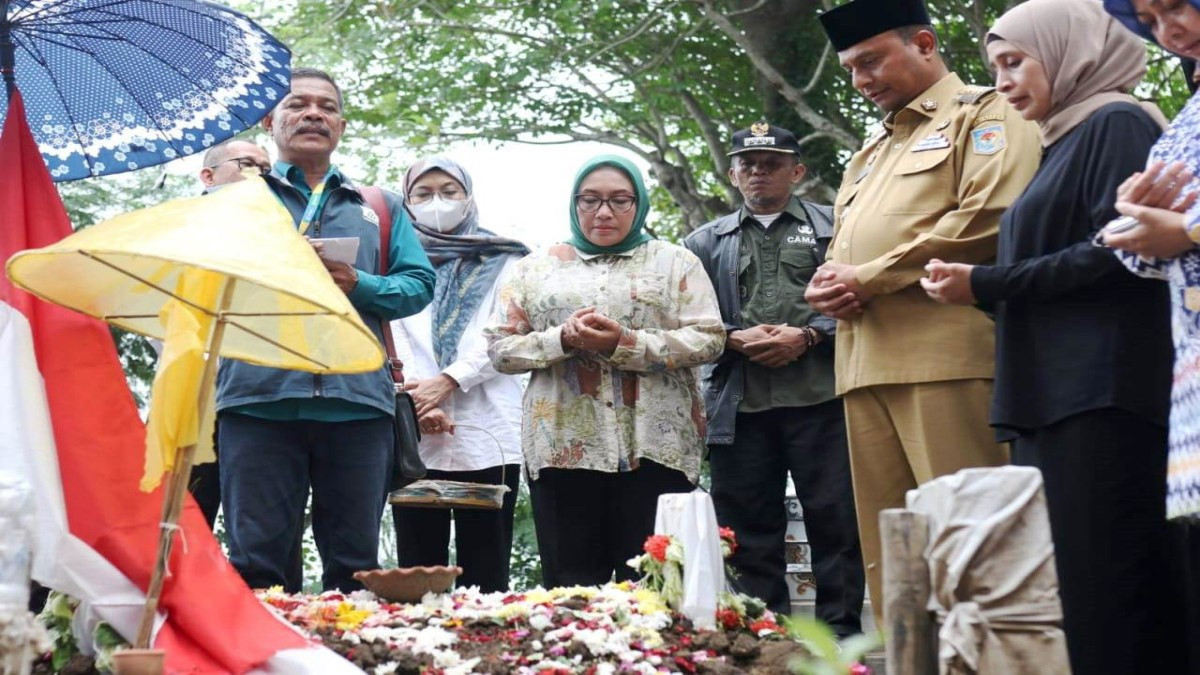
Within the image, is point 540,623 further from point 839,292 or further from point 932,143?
point 932,143

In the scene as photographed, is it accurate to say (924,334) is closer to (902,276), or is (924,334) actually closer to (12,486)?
(902,276)

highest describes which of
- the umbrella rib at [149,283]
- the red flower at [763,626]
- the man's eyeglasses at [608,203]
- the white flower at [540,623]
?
the man's eyeglasses at [608,203]

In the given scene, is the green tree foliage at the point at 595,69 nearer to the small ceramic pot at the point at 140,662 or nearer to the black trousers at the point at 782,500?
the black trousers at the point at 782,500

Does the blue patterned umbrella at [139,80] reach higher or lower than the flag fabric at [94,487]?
higher

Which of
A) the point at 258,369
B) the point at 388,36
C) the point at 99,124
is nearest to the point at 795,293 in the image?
the point at 258,369

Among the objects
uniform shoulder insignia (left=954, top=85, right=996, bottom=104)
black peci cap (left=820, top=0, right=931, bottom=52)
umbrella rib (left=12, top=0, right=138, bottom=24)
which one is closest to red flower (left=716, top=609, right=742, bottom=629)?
uniform shoulder insignia (left=954, top=85, right=996, bottom=104)

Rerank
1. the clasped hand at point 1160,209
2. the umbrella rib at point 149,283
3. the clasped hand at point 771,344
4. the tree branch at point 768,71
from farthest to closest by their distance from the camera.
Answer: the tree branch at point 768,71
the clasped hand at point 771,344
the umbrella rib at point 149,283
the clasped hand at point 1160,209

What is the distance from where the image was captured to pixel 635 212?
6449 millimetres

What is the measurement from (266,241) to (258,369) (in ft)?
4.94

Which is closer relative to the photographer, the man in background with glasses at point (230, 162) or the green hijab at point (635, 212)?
the green hijab at point (635, 212)

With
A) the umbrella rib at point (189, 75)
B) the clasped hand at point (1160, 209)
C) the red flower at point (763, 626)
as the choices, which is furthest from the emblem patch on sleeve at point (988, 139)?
the umbrella rib at point (189, 75)

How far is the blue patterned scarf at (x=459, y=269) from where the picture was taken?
23.0 ft

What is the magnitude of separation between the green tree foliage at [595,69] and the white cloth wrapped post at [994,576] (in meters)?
10.1

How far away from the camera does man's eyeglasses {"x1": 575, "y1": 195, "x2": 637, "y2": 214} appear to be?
6.39m
